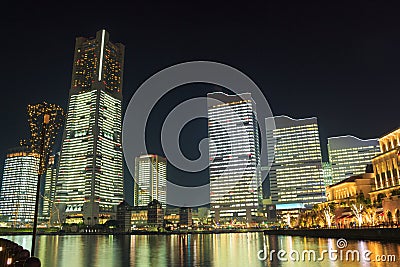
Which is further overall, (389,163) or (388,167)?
(388,167)

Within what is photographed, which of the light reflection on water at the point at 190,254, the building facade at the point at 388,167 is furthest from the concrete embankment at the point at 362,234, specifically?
the building facade at the point at 388,167

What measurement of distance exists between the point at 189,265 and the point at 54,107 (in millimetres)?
15566

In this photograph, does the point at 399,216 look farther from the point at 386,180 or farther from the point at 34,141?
the point at 34,141

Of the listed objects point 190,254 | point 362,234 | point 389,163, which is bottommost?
point 190,254

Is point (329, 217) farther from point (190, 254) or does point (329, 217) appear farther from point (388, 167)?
point (190, 254)

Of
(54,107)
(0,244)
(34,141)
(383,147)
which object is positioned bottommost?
(0,244)

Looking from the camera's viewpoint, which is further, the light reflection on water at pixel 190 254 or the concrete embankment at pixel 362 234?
the concrete embankment at pixel 362 234

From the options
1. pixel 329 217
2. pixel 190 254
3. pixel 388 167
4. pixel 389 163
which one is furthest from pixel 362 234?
pixel 329 217

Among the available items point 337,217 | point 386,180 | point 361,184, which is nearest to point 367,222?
point 386,180

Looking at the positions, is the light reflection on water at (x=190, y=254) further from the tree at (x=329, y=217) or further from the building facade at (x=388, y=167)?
the tree at (x=329, y=217)

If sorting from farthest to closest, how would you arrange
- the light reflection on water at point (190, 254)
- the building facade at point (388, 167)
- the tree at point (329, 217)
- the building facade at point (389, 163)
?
the tree at point (329, 217) < the building facade at point (389, 163) < the building facade at point (388, 167) < the light reflection on water at point (190, 254)

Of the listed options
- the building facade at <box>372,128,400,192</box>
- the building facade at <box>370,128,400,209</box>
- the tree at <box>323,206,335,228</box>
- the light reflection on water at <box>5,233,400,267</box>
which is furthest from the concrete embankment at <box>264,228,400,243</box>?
the building facade at <box>372,128,400,192</box>

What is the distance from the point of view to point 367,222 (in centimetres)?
8025

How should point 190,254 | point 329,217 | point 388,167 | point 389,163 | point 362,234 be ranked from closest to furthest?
point 190,254
point 362,234
point 389,163
point 388,167
point 329,217
